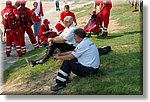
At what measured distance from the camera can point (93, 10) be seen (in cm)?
623

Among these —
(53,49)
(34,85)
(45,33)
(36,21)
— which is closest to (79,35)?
(53,49)

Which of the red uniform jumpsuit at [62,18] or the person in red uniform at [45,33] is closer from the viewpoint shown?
the red uniform jumpsuit at [62,18]

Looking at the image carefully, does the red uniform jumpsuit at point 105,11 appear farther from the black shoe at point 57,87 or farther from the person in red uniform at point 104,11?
the black shoe at point 57,87

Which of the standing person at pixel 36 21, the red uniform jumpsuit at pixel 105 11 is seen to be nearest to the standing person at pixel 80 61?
the red uniform jumpsuit at pixel 105 11

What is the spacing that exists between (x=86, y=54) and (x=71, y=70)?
27 cm

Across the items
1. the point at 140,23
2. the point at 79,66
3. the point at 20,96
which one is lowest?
the point at 20,96

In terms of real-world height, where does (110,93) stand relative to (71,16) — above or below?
below

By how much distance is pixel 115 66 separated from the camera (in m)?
5.67

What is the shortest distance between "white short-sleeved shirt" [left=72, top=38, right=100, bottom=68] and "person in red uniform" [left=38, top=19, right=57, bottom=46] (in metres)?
1.06

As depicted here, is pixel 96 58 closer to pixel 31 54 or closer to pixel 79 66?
pixel 79 66

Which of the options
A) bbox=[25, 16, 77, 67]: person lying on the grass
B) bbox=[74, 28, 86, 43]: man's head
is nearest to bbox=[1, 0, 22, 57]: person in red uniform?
bbox=[25, 16, 77, 67]: person lying on the grass

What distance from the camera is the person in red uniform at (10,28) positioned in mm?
6445

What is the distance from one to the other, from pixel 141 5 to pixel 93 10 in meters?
0.97

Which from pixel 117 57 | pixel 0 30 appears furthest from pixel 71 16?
pixel 0 30
